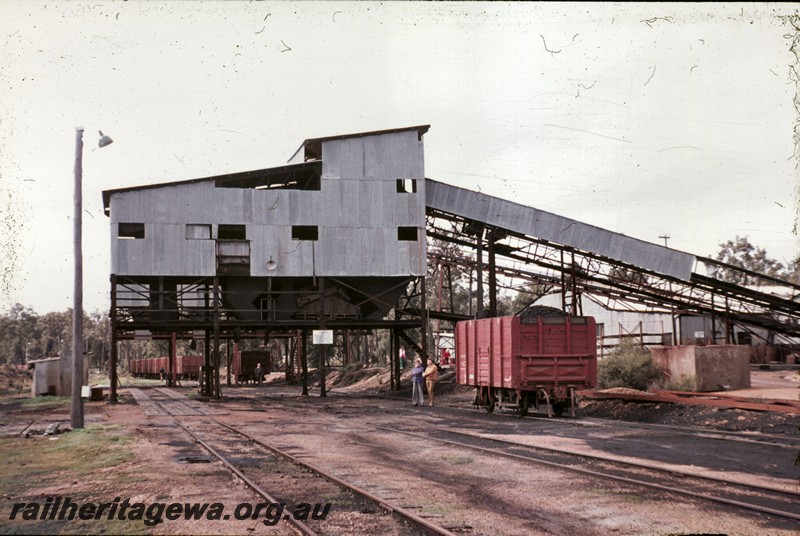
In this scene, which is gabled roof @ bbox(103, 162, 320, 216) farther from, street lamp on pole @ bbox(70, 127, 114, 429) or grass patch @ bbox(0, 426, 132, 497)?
grass patch @ bbox(0, 426, 132, 497)

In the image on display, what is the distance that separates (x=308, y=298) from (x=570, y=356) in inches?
646

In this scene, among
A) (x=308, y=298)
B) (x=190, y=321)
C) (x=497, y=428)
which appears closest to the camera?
(x=497, y=428)

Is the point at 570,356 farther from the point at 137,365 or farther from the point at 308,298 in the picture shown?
the point at 137,365

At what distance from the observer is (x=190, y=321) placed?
3195cm

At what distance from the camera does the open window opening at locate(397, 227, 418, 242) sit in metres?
34.3

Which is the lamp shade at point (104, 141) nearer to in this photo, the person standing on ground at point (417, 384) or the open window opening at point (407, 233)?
the person standing on ground at point (417, 384)

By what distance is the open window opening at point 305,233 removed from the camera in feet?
112

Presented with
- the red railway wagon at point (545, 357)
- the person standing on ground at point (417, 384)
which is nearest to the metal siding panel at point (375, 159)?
the person standing on ground at point (417, 384)

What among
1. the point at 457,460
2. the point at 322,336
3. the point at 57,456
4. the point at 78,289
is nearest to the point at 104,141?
the point at 78,289

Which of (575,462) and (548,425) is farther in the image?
(548,425)

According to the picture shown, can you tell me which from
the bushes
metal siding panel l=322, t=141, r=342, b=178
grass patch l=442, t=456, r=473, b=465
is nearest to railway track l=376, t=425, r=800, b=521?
grass patch l=442, t=456, r=473, b=465

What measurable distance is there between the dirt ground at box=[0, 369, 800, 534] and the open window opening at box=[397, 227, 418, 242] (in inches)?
301

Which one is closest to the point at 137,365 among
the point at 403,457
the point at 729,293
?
the point at 729,293

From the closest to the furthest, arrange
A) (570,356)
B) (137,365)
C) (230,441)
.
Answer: (230,441) < (570,356) < (137,365)
